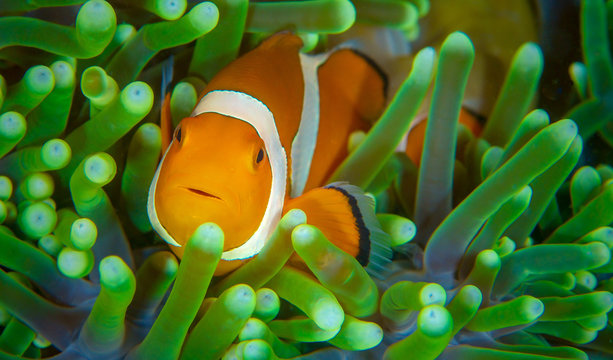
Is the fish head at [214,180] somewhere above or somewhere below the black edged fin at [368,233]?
above

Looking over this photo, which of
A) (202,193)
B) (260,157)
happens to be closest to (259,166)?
(260,157)

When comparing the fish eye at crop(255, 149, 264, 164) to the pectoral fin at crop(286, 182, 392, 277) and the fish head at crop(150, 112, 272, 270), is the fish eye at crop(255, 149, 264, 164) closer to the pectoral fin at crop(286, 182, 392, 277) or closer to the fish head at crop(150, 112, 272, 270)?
the fish head at crop(150, 112, 272, 270)

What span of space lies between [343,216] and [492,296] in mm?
295

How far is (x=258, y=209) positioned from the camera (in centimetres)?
82

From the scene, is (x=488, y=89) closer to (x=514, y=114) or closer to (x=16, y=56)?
(x=514, y=114)

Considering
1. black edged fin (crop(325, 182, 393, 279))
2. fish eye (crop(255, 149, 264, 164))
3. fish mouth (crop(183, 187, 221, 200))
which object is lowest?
black edged fin (crop(325, 182, 393, 279))

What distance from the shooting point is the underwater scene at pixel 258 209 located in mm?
707

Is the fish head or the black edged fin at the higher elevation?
the fish head

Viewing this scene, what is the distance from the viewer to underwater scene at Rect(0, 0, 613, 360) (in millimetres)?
707

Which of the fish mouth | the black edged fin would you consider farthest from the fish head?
the black edged fin

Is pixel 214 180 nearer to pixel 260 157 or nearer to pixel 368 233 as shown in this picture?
pixel 260 157

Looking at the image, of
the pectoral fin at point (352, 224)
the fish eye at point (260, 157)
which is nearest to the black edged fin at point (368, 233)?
the pectoral fin at point (352, 224)

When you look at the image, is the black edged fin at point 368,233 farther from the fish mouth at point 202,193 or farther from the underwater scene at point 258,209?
the fish mouth at point 202,193

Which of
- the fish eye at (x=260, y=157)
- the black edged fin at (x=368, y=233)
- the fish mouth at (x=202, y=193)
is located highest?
the fish mouth at (x=202, y=193)
